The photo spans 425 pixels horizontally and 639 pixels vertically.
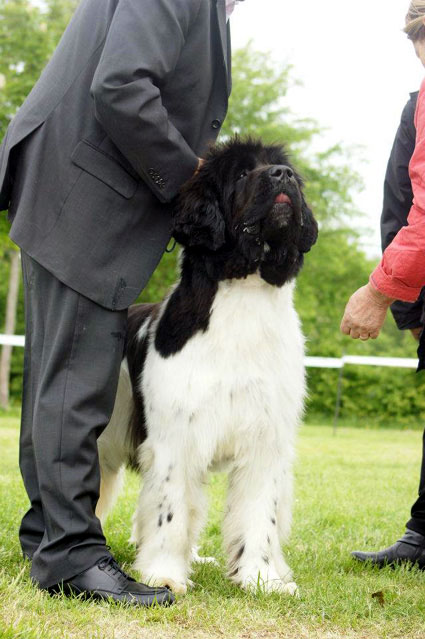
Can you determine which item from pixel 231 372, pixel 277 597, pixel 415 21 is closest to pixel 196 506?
pixel 277 597

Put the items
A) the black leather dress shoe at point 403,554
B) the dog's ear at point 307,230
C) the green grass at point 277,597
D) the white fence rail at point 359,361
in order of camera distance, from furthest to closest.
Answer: the white fence rail at point 359,361 < the black leather dress shoe at point 403,554 < the dog's ear at point 307,230 < the green grass at point 277,597

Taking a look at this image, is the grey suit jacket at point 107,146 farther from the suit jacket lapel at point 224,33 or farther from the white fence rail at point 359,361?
the white fence rail at point 359,361

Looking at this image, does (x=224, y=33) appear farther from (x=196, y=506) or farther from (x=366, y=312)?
(x=196, y=506)

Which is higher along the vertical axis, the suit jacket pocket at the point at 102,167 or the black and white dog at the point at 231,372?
the suit jacket pocket at the point at 102,167

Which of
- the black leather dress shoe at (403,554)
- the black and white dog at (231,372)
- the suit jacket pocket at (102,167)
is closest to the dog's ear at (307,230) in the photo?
the black and white dog at (231,372)

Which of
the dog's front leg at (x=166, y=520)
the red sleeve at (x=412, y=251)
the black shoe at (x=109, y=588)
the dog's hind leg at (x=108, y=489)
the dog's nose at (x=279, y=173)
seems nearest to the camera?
the black shoe at (x=109, y=588)

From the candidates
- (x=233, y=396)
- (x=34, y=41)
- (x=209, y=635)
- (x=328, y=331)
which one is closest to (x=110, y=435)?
(x=233, y=396)

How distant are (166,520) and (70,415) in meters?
0.66

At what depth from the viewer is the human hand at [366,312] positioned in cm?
338

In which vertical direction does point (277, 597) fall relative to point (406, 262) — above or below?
below

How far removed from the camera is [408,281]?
10.5ft

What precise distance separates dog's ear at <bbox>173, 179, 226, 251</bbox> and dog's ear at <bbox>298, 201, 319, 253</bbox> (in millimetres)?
397

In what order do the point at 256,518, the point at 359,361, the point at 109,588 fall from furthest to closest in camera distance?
the point at 359,361, the point at 256,518, the point at 109,588

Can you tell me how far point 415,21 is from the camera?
10.8ft
